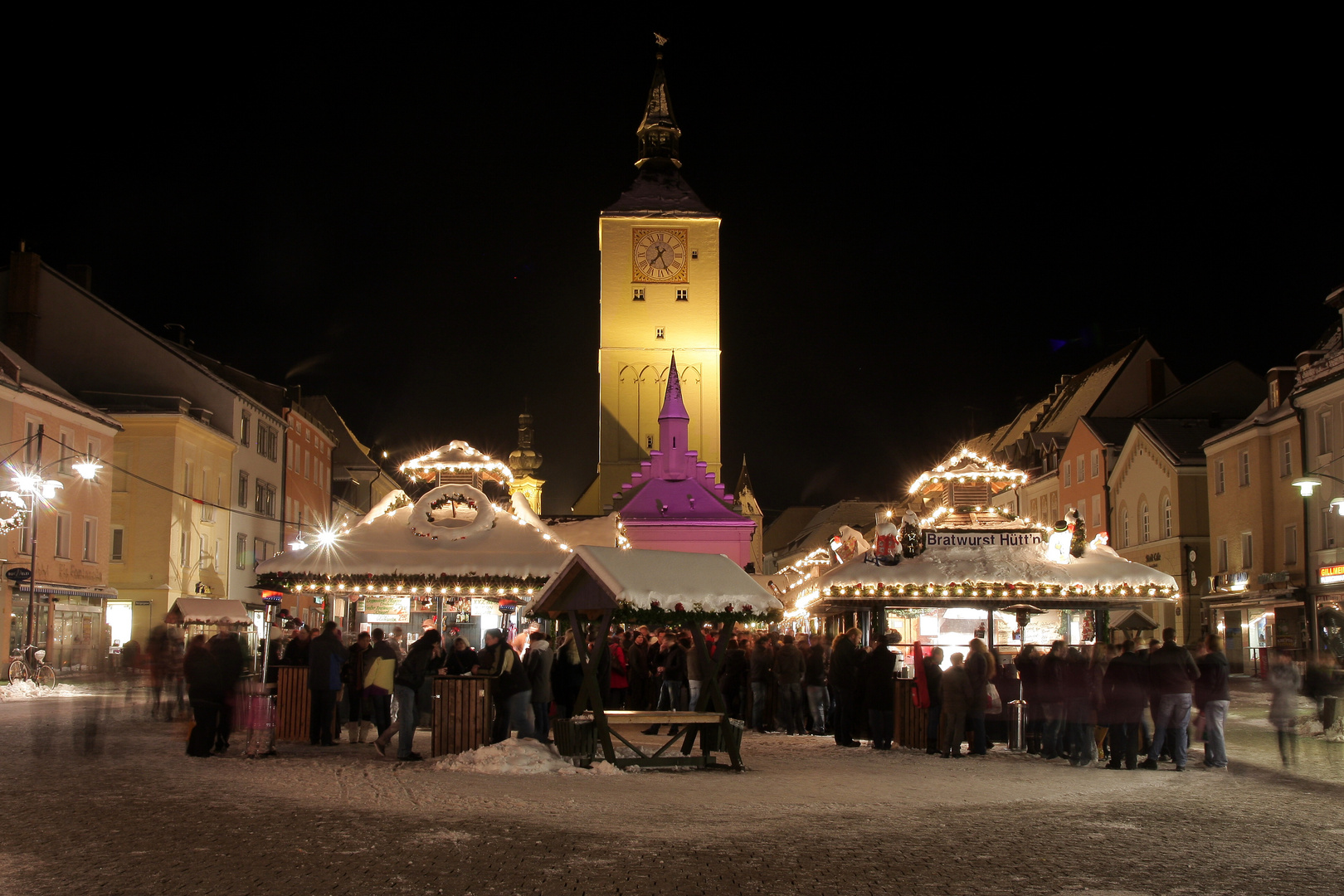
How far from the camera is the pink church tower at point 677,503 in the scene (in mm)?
70250

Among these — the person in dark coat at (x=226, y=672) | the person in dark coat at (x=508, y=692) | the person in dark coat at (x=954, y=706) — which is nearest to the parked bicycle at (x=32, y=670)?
the person in dark coat at (x=226, y=672)

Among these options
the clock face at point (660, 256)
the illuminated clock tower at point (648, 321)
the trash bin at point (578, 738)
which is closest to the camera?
the trash bin at point (578, 738)

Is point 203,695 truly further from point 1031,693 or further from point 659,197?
point 659,197

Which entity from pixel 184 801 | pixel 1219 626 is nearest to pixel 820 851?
pixel 184 801

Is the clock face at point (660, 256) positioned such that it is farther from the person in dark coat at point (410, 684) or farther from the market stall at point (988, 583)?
the person in dark coat at point (410, 684)

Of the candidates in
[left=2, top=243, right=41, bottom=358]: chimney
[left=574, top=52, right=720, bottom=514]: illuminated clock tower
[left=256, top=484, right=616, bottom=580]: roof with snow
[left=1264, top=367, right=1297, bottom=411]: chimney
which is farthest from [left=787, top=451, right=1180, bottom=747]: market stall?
[left=574, top=52, right=720, bottom=514]: illuminated clock tower

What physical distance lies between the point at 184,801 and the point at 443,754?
4.69 m

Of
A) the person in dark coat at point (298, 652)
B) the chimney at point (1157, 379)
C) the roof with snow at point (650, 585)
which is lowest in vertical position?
the person in dark coat at point (298, 652)

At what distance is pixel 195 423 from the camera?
44.6 metres

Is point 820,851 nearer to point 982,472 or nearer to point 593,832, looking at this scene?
point 593,832

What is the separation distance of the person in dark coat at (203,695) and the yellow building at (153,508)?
27.7 m

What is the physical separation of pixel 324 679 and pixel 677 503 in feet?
179

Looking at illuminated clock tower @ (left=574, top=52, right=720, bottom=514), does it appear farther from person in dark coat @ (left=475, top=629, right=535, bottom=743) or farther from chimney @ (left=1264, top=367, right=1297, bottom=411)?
person in dark coat @ (left=475, top=629, right=535, bottom=743)

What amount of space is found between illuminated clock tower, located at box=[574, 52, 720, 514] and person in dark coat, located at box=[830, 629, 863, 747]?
58.3 meters
